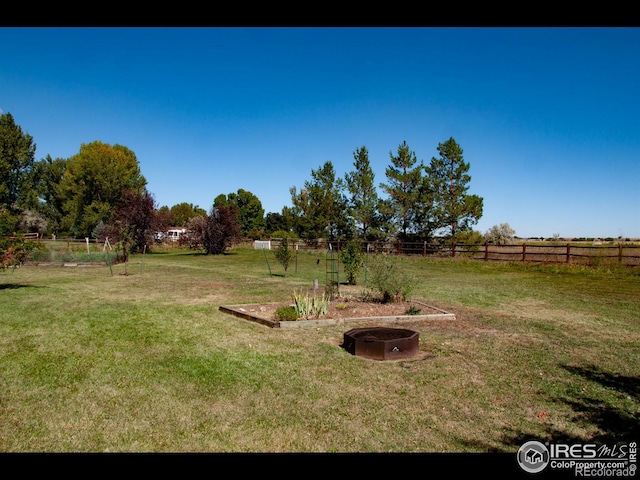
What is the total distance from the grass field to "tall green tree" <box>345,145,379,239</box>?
31547 mm

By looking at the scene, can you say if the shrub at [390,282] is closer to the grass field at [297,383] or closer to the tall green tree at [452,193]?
the grass field at [297,383]

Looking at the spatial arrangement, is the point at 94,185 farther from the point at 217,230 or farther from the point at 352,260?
the point at 352,260

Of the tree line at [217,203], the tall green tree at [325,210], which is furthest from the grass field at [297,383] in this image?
the tall green tree at [325,210]

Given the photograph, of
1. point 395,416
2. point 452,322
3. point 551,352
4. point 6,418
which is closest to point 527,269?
point 452,322

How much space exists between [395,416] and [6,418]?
3.78 metres

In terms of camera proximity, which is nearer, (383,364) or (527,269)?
(383,364)

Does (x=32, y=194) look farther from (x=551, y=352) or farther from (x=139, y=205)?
(x=551, y=352)

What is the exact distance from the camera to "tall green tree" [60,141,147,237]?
165 feet

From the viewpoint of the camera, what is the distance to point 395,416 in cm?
412

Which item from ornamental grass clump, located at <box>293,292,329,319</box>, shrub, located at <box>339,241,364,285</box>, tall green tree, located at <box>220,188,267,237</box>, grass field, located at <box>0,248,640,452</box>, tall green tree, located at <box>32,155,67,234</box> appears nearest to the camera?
grass field, located at <box>0,248,640,452</box>
